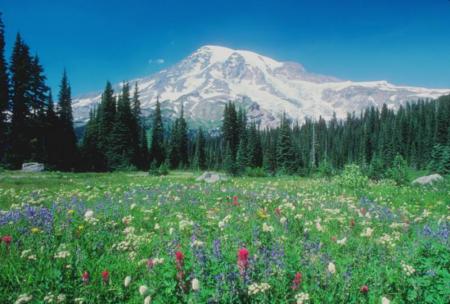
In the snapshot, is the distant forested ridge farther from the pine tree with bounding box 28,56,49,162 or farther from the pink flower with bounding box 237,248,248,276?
the pink flower with bounding box 237,248,248,276

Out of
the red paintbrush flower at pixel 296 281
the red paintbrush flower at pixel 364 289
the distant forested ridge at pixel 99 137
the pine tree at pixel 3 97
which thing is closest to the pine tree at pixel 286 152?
the distant forested ridge at pixel 99 137

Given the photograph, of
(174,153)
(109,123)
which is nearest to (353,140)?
(174,153)

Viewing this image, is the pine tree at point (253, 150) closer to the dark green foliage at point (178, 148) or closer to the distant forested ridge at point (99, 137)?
the distant forested ridge at point (99, 137)

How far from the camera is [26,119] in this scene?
38531 millimetres

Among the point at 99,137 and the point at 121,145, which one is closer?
the point at 121,145

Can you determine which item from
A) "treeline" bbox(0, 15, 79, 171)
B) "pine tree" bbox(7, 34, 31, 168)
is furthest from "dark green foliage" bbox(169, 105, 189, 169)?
"pine tree" bbox(7, 34, 31, 168)

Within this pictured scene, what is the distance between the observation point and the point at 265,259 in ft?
13.4

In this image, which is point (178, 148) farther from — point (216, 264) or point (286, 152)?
point (216, 264)

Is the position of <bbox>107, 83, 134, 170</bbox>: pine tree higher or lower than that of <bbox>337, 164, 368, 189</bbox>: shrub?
higher

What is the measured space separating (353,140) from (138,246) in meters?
Result: 176

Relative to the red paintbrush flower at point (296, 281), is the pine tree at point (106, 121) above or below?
above

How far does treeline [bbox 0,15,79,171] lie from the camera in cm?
3588

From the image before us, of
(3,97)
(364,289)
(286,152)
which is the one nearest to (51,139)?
(3,97)

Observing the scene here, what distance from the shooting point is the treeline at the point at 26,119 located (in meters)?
35.9
